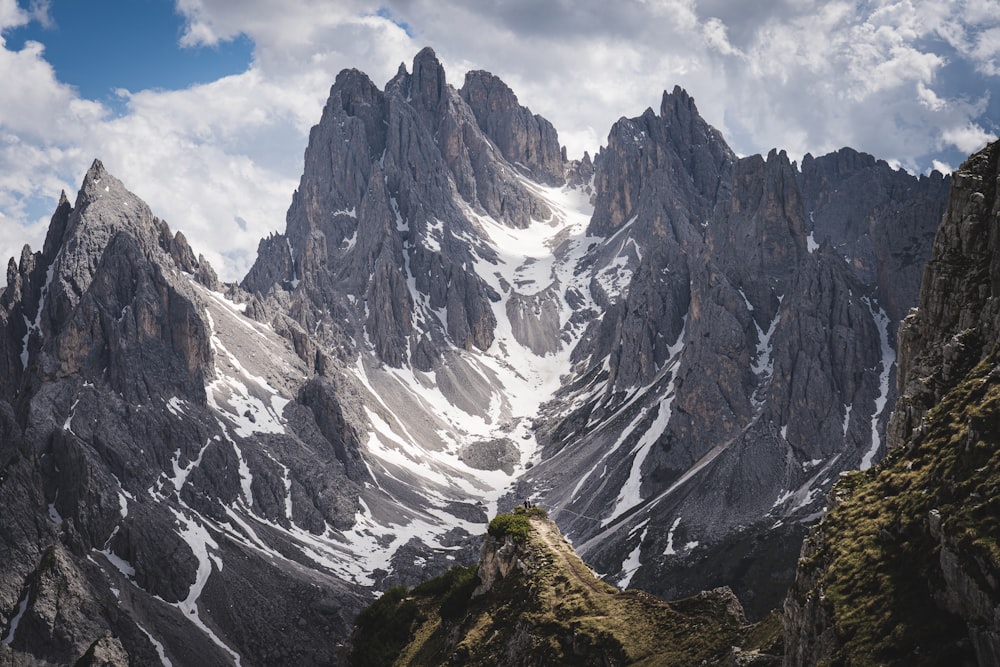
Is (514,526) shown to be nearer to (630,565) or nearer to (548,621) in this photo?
(548,621)

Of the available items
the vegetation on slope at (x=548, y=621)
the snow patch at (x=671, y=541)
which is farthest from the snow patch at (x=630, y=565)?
the vegetation on slope at (x=548, y=621)

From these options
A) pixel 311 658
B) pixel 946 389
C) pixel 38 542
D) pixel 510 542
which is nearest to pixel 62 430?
pixel 38 542

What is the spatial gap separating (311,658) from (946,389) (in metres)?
145

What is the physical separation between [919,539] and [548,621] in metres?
23.7

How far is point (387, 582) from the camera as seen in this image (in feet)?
635

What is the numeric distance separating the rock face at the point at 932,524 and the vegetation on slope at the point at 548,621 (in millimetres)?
5448

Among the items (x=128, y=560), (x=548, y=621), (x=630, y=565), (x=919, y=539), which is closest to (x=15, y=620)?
(x=128, y=560)

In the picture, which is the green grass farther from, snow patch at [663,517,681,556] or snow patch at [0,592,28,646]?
snow patch at [663,517,681,556]

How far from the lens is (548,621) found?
47688 millimetres

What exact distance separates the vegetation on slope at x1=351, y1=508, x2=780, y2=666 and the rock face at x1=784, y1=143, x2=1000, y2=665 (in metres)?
5.45

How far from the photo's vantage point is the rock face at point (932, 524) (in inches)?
970

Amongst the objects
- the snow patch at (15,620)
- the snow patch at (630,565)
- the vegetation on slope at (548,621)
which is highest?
the snow patch at (630,565)

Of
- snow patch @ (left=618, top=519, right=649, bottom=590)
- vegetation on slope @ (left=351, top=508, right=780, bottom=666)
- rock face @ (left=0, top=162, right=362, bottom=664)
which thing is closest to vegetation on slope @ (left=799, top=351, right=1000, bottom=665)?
vegetation on slope @ (left=351, top=508, right=780, bottom=666)

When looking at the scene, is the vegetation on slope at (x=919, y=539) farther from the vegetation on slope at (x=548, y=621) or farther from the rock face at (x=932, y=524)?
the vegetation on slope at (x=548, y=621)
